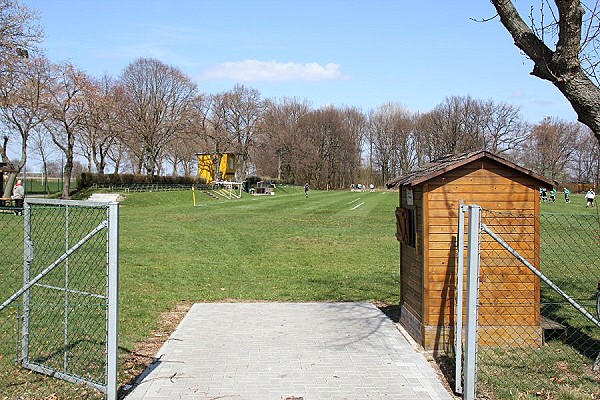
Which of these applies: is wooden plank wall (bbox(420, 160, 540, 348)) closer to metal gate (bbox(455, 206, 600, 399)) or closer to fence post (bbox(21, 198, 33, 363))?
metal gate (bbox(455, 206, 600, 399))

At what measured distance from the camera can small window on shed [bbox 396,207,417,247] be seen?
7.49m

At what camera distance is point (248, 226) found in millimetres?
26562

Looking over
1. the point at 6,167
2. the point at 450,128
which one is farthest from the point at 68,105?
the point at 450,128

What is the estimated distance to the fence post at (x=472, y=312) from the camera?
5.30 metres

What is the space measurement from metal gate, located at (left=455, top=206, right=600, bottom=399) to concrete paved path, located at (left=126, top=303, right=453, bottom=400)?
60 centimetres

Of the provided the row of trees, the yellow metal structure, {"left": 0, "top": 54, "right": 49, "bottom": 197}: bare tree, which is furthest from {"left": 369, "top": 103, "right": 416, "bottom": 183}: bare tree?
{"left": 0, "top": 54, "right": 49, "bottom": 197}: bare tree

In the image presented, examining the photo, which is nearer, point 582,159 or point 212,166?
point 212,166

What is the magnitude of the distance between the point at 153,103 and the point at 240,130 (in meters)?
16.4

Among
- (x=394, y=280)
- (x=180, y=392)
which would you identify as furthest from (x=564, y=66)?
(x=394, y=280)

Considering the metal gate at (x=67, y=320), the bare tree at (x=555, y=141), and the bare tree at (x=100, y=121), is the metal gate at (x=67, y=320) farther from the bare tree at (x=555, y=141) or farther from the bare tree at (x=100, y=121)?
the bare tree at (x=555, y=141)

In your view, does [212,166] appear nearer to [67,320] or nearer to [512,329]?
[67,320]

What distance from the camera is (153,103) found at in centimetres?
6338

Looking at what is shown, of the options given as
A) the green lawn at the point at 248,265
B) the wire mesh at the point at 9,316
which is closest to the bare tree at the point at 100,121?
the green lawn at the point at 248,265

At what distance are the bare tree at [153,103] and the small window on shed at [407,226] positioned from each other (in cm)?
5470
